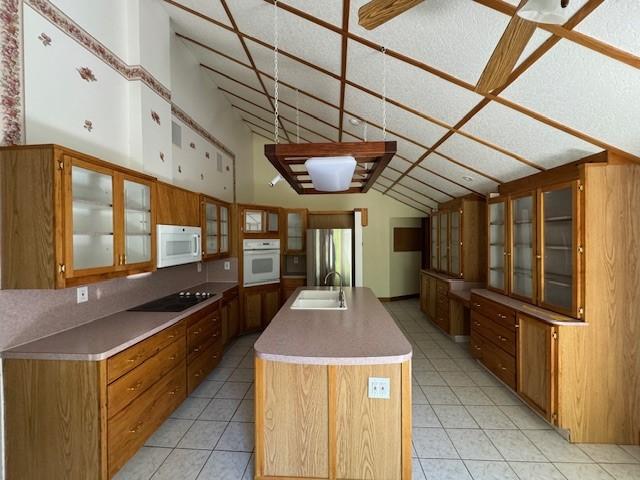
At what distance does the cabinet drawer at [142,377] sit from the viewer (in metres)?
1.80

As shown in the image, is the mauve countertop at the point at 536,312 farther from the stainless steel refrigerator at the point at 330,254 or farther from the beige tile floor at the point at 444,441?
the stainless steel refrigerator at the point at 330,254

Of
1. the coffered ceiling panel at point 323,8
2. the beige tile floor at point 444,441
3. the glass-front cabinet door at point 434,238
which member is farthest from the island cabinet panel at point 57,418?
the glass-front cabinet door at point 434,238

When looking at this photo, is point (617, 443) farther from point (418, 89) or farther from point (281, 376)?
point (418, 89)

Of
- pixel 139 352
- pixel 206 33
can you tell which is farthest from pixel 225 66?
pixel 139 352

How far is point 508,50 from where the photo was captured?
122 centimetres

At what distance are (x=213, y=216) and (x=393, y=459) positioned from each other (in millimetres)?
3153

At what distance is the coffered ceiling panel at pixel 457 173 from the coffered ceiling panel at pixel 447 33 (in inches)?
60.9

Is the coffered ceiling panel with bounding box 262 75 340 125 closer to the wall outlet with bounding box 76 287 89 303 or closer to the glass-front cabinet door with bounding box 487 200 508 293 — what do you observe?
the glass-front cabinet door with bounding box 487 200 508 293

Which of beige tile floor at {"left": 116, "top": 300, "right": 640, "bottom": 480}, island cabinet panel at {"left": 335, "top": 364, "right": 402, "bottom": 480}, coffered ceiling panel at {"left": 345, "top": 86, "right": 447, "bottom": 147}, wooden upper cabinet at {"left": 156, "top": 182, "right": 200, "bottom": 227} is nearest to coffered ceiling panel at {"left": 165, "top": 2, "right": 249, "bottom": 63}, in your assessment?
coffered ceiling panel at {"left": 345, "top": 86, "right": 447, "bottom": 147}

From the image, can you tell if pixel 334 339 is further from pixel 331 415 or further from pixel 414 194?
pixel 414 194

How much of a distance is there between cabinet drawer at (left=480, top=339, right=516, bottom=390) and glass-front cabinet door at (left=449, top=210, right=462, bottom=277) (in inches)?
55.7

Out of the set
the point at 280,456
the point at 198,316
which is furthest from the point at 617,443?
the point at 198,316

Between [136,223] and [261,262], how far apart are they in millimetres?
2418

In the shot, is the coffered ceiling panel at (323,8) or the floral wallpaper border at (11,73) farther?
the coffered ceiling panel at (323,8)
